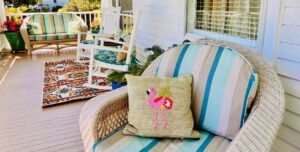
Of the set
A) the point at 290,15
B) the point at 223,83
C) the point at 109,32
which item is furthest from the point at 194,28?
the point at 109,32

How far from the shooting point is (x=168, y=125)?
4.57ft

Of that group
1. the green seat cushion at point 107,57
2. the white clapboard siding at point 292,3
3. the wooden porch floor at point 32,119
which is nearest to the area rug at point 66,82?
the wooden porch floor at point 32,119

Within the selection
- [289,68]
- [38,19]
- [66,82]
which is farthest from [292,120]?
[38,19]

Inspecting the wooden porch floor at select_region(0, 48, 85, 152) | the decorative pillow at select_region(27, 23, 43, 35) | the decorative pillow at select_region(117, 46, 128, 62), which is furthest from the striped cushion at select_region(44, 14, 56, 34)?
the decorative pillow at select_region(117, 46, 128, 62)

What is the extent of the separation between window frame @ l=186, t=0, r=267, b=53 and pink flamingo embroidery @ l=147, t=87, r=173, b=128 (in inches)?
32.1

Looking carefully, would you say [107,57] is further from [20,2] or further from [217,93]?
[20,2]

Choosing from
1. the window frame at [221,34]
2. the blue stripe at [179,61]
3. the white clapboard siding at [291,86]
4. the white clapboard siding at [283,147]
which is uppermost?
the window frame at [221,34]

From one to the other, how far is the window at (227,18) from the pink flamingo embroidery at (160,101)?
2.87 feet

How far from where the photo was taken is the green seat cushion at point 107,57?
10.8ft

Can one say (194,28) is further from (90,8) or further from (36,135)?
(90,8)

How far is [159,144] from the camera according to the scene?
4.40 feet

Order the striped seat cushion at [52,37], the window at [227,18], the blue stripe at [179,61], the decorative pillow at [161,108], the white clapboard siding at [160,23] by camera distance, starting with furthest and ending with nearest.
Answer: the striped seat cushion at [52,37]
the white clapboard siding at [160,23]
the window at [227,18]
the blue stripe at [179,61]
the decorative pillow at [161,108]

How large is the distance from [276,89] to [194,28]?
4.82 feet

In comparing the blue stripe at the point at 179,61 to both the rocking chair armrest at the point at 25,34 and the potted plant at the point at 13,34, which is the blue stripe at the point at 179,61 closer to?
the rocking chair armrest at the point at 25,34
